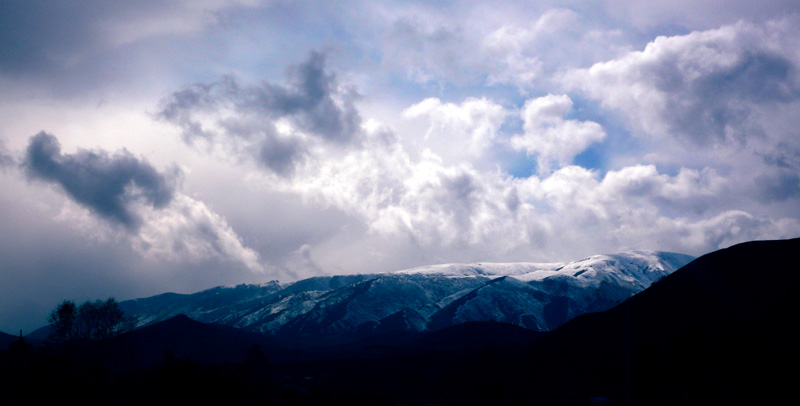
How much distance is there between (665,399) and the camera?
70.4 m

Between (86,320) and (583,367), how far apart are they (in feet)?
365

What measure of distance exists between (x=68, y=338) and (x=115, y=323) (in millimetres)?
10622

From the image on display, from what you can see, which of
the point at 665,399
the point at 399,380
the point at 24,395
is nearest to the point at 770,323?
the point at 665,399

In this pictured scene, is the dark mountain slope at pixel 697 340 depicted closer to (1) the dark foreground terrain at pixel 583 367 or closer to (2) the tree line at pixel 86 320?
(1) the dark foreground terrain at pixel 583 367

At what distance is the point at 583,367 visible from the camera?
105m

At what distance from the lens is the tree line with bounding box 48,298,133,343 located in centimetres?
11962

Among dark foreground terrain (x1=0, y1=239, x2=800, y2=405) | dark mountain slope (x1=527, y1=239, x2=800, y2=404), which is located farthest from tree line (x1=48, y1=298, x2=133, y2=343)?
dark mountain slope (x1=527, y1=239, x2=800, y2=404)

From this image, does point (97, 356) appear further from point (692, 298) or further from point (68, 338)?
point (692, 298)

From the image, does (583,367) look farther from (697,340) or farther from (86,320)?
(86,320)

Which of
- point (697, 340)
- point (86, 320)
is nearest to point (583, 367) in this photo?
point (697, 340)

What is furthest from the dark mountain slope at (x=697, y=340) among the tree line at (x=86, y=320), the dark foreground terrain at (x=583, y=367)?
the tree line at (x=86, y=320)

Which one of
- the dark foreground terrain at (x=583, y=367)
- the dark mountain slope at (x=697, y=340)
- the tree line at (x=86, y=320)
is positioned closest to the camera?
the dark mountain slope at (x=697, y=340)

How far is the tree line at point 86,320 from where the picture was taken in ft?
392

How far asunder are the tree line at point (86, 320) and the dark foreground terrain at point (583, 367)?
9.90 ft
